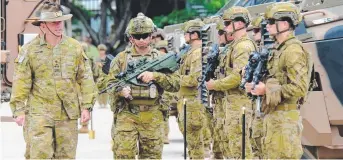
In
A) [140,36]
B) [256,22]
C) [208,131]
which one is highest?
[256,22]

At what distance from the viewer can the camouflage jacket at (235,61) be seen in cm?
1014

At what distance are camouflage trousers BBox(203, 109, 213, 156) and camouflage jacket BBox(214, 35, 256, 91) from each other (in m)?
1.63

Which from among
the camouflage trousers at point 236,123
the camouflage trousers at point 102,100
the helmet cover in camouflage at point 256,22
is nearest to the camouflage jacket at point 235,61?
the camouflage trousers at point 236,123

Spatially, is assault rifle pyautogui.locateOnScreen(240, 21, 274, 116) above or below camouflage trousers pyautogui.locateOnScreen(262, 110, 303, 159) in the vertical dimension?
above

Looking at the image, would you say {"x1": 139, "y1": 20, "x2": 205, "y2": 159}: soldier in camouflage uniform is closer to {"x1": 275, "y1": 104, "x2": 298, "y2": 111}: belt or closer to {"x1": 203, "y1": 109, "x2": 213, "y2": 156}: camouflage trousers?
{"x1": 203, "y1": 109, "x2": 213, "y2": 156}: camouflage trousers

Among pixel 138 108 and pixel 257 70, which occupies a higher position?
pixel 257 70

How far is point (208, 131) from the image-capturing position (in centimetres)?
1252

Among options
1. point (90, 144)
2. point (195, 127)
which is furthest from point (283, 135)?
point (90, 144)

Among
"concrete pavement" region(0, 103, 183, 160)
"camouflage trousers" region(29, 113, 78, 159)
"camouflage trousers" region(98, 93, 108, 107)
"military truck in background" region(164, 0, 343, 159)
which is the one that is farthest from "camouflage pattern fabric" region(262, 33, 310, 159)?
"camouflage trousers" region(98, 93, 108, 107)

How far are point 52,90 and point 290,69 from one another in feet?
7.04

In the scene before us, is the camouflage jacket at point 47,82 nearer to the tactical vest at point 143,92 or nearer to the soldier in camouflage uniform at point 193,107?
the tactical vest at point 143,92

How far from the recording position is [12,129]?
17859 mm

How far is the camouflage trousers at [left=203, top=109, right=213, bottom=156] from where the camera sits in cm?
1201

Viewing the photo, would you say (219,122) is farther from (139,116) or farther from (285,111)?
(285,111)
